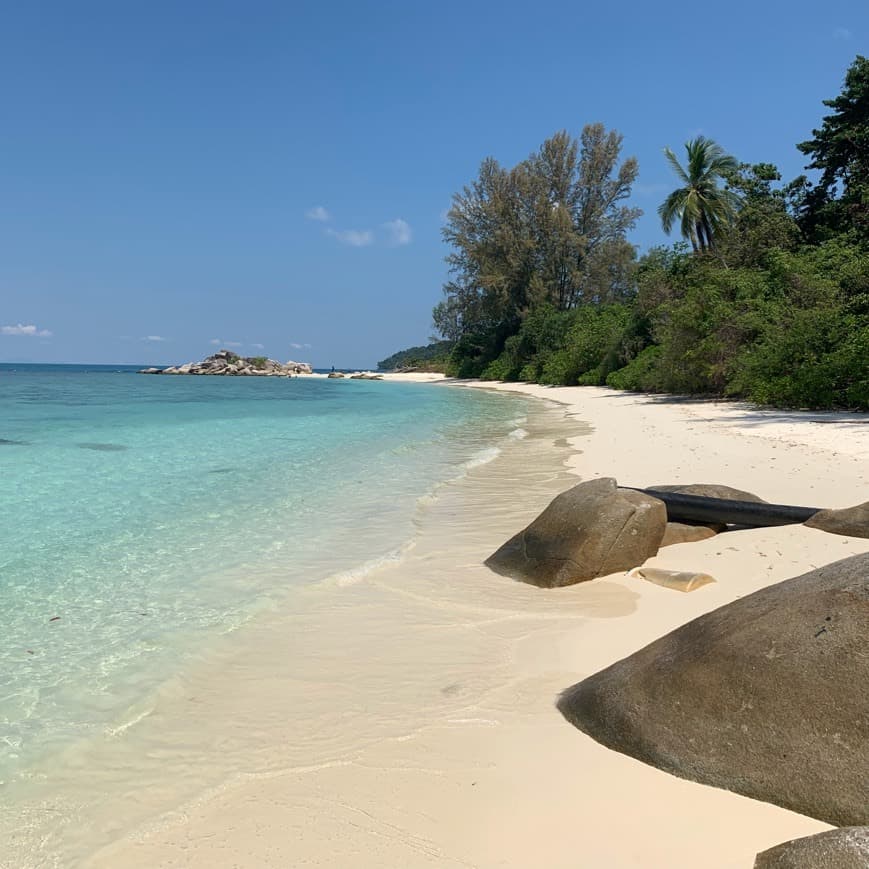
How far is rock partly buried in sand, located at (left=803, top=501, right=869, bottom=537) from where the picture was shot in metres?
4.79

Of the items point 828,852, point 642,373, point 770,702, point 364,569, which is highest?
point 642,373

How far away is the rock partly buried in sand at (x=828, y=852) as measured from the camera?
1.56 metres

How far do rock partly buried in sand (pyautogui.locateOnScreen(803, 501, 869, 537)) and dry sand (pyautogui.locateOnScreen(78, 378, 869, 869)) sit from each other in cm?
15

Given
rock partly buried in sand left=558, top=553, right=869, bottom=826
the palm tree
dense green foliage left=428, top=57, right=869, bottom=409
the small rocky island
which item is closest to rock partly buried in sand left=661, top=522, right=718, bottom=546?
rock partly buried in sand left=558, top=553, right=869, bottom=826

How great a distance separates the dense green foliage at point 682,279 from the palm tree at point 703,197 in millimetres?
86

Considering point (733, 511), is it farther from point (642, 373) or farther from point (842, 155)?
point (842, 155)

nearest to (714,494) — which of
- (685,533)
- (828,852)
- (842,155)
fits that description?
(685,533)

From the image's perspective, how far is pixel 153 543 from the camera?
20.1 feet

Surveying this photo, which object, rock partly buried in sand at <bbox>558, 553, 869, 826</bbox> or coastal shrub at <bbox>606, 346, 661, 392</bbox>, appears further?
coastal shrub at <bbox>606, 346, 661, 392</bbox>

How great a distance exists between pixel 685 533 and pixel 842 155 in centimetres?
3209

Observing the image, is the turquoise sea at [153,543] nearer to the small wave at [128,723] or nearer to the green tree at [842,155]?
the small wave at [128,723]

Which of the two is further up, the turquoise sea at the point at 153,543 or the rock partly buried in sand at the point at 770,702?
the rock partly buried in sand at the point at 770,702

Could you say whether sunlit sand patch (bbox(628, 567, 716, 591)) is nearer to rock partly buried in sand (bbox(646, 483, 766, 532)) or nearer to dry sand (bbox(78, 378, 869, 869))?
dry sand (bbox(78, 378, 869, 869))

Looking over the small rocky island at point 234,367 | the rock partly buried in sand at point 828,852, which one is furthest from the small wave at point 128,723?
the small rocky island at point 234,367
